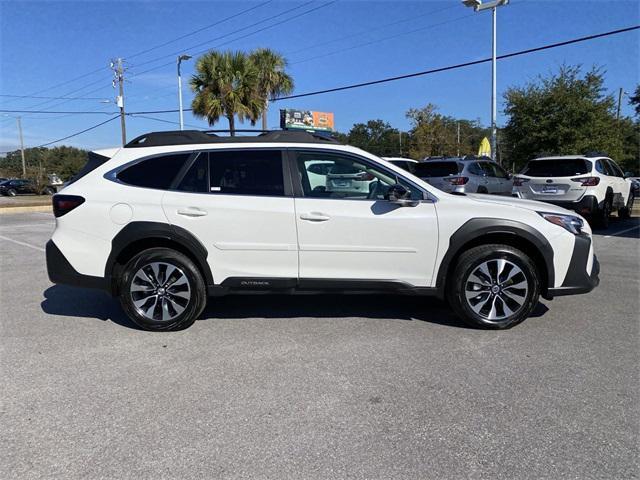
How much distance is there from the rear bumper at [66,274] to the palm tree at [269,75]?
21.2 m

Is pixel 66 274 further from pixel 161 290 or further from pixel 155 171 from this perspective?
pixel 155 171

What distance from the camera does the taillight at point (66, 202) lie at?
15.0 feet

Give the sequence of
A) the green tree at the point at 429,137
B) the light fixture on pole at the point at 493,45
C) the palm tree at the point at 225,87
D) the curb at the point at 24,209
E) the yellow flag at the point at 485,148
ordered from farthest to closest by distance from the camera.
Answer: the green tree at the point at 429,137
the palm tree at the point at 225,87
the curb at the point at 24,209
the yellow flag at the point at 485,148
the light fixture on pole at the point at 493,45

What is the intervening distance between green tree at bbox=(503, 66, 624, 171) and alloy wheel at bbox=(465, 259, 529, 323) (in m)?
17.7

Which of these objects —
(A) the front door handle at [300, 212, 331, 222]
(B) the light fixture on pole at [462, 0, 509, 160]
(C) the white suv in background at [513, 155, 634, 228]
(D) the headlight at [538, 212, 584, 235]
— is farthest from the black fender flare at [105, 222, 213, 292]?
(B) the light fixture on pole at [462, 0, 509, 160]

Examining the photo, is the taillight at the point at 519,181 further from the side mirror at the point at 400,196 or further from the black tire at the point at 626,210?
the side mirror at the point at 400,196

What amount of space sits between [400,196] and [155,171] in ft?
7.65

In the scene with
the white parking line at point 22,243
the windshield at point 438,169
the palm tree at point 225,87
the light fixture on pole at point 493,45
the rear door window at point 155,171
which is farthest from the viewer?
the palm tree at point 225,87

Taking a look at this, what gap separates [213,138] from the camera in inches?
187

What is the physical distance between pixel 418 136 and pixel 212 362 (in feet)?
146

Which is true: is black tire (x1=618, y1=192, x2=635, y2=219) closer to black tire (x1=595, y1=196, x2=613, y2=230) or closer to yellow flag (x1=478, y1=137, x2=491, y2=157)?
black tire (x1=595, y1=196, x2=613, y2=230)

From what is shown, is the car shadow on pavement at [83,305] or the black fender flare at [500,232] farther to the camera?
the car shadow on pavement at [83,305]

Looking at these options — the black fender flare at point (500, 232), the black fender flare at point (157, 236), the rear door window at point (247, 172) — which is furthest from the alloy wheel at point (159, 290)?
the black fender flare at point (500, 232)

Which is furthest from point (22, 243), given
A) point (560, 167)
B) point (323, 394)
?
point (560, 167)
